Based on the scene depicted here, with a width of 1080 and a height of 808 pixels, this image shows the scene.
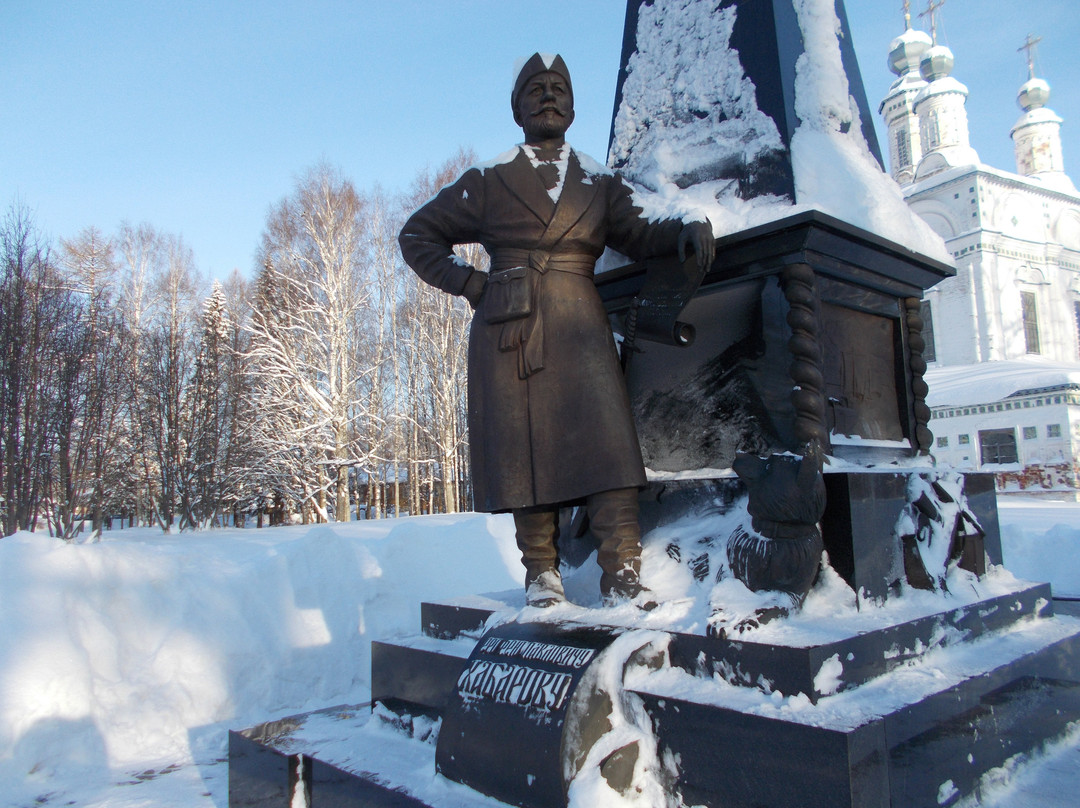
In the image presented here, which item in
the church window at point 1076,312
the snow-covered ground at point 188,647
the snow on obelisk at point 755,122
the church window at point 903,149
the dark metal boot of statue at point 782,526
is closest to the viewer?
the dark metal boot of statue at point 782,526

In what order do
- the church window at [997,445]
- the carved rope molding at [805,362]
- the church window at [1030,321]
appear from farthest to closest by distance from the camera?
the church window at [1030,321], the church window at [997,445], the carved rope molding at [805,362]

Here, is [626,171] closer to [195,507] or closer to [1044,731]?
[1044,731]

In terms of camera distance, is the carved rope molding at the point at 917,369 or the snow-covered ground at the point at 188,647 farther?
the snow-covered ground at the point at 188,647

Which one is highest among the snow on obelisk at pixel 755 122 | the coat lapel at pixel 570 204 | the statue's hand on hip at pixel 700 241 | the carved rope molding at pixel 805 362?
the snow on obelisk at pixel 755 122

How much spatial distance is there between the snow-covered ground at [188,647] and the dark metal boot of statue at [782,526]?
5.5 inches

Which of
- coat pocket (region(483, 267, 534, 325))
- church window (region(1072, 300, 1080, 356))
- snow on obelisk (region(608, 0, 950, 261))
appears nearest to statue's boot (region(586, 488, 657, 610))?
coat pocket (region(483, 267, 534, 325))

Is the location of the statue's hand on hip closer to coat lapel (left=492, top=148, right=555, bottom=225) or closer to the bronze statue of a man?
the bronze statue of a man

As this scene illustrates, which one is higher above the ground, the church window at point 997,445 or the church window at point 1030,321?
the church window at point 1030,321

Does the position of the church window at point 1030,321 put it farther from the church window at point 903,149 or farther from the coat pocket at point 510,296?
the coat pocket at point 510,296

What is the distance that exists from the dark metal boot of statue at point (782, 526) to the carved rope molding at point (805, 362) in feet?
0.75

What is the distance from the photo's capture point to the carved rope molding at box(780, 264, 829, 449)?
2.30 meters

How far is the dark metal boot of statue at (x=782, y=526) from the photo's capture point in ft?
6.64

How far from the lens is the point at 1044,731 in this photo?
7.26ft

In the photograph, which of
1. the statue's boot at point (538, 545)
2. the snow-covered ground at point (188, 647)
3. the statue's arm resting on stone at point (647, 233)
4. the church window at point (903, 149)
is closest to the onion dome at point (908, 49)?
the church window at point (903, 149)
